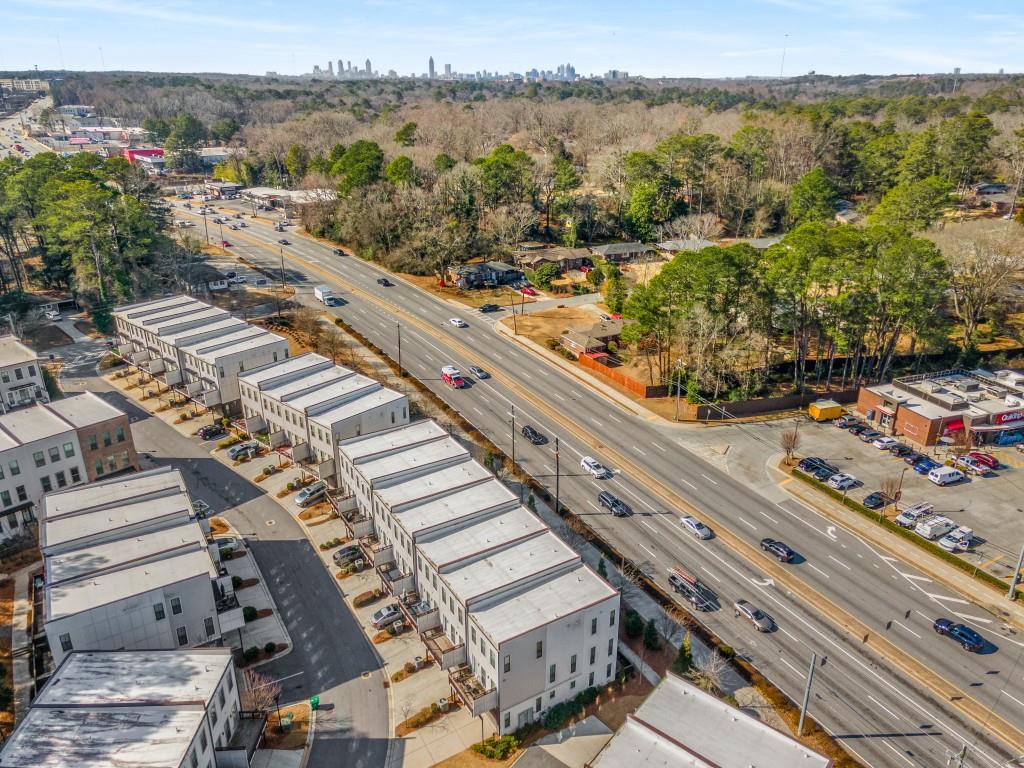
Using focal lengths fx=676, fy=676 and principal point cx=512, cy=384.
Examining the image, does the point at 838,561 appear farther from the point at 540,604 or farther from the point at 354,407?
the point at 354,407

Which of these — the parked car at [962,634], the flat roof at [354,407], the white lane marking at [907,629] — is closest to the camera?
the parked car at [962,634]

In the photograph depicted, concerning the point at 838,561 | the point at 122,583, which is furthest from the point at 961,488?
the point at 122,583

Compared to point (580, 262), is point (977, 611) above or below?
below

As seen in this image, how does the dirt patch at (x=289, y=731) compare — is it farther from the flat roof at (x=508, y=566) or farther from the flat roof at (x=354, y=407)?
the flat roof at (x=354, y=407)

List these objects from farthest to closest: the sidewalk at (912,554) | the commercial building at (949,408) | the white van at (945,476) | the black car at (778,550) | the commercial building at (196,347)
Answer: the commercial building at (196,347) → the commercial building at (949,408) → the white van at (945,476) → the black car at (778,550) → the sidewalk at (912,554)

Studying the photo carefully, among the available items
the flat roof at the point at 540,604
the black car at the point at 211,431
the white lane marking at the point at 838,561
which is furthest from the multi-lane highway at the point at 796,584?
the black car at the point at 211,431

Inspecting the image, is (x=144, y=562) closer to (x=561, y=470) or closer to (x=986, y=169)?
(x=561, y=470)

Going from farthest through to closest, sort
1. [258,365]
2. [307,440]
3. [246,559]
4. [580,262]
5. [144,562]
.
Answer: [580,262]
[258,365]
[307,440]
[246,559]
[144,562]

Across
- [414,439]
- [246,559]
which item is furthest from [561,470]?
[246,559]
